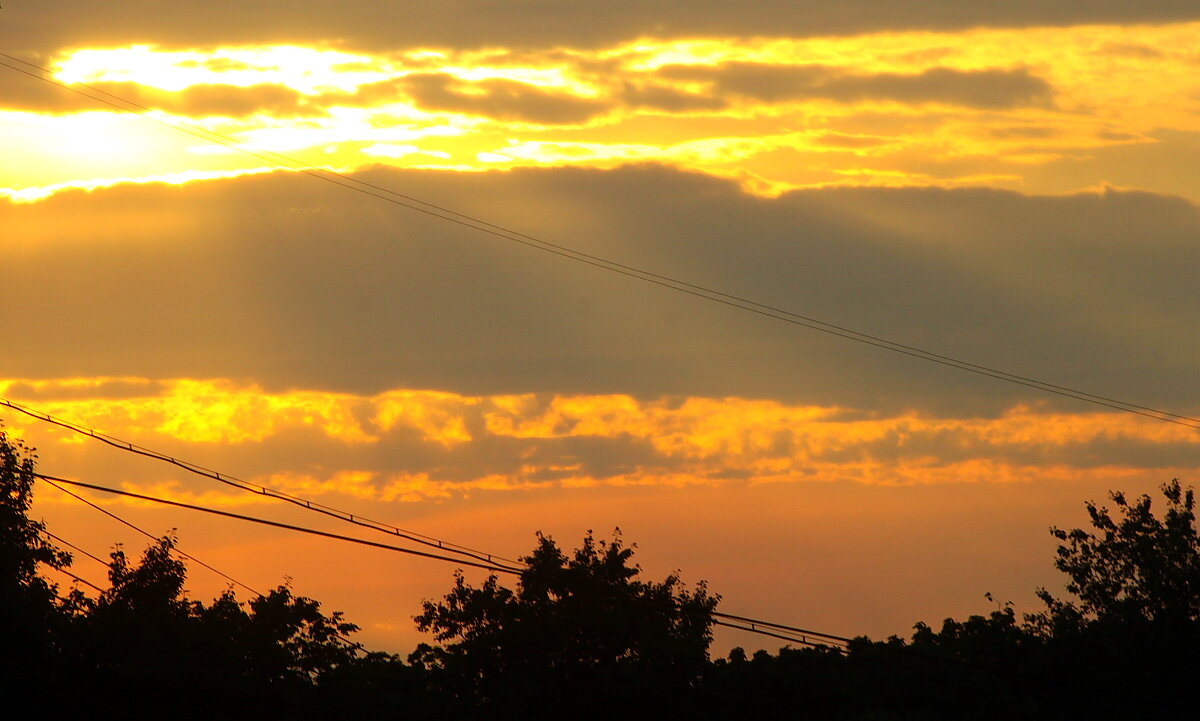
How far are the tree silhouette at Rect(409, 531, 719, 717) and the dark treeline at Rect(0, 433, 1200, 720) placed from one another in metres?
0.08

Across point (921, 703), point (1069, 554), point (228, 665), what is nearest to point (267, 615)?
point (228, 665)

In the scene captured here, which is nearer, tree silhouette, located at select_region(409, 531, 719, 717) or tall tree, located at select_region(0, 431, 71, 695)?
tall tree, located at select_region(0, 431, 71, 695)

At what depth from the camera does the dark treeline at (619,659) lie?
52.8 metres

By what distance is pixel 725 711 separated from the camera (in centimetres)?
6128

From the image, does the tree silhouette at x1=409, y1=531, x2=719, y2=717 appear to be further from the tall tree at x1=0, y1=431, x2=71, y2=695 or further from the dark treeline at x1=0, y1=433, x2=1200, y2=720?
the tall tree at x1=0, y1=431, x2=71, y2=695

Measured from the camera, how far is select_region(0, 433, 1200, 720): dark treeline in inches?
2079

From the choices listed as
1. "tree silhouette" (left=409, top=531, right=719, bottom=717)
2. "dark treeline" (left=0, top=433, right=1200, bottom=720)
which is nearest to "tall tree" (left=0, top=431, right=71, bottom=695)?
"dark treeline" (left=0, top=433, right=1200, bottom=720)

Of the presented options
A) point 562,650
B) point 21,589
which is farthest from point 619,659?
point 21,589

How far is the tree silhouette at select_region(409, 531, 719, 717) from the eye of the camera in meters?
61.4

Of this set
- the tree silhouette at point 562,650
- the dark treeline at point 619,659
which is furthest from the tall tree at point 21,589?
the tree silhouette at point 562,650

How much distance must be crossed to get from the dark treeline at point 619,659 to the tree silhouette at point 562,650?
0.08m

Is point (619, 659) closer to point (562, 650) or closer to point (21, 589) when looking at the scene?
point (562, 650)

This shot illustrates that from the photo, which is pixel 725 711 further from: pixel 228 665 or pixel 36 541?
pixel 36 541

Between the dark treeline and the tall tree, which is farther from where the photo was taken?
the dark treeline
